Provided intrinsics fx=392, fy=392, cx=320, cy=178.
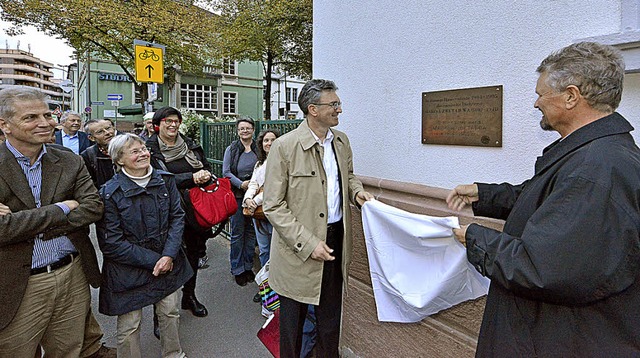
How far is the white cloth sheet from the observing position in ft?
7.29

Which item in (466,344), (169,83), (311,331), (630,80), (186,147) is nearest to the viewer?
(630,80)

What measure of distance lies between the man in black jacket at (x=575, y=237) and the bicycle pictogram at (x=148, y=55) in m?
7.84

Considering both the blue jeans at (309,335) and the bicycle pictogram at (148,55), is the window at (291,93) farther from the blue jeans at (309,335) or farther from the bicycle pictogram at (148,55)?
the blue jeans at (309,335)

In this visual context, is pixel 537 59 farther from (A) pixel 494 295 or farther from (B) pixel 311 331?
(B) pixel 311 331

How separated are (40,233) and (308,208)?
160 cm

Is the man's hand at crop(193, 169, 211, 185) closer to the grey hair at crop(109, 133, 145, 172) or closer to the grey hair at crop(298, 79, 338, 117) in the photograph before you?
the grey hair at crop(109, 133, 145, 172)

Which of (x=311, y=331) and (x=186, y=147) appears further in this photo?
(x=186, y=147)

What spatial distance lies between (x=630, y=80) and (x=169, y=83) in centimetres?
3153

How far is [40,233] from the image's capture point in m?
2.33

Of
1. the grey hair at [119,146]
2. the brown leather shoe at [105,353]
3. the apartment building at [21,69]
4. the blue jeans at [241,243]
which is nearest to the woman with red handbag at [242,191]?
the blue jeans at [241,243]

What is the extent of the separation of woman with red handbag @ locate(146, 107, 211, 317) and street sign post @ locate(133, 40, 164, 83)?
4.33 metres

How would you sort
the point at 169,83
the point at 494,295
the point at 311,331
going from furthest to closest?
the point at 169,83, the point at 311,331, the point at 494,295

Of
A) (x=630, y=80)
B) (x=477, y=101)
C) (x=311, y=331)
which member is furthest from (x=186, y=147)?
(x=630, y=80)

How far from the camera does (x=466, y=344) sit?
2.53 metres
